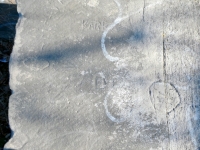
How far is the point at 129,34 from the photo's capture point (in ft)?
4.91

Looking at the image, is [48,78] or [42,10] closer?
[48,78]

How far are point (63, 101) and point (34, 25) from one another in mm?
432

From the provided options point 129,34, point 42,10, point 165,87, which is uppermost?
point 42,10

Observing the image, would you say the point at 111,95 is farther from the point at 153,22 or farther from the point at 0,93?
the point at 0,93

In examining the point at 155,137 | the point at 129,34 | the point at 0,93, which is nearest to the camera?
the point at 155,137

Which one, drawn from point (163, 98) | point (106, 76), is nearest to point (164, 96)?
point (163, 98)

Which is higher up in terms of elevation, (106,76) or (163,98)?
(106,76)

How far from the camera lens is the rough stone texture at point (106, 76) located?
132 centimetres

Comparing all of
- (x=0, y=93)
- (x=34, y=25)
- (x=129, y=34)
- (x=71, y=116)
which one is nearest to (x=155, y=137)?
(x=71, y=116)

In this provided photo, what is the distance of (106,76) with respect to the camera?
1.41 metres

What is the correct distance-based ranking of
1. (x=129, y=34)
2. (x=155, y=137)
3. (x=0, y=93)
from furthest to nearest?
(x=0, y=93)
(x=129, y=34)
(x=155, y=137)

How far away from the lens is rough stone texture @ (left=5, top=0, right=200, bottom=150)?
4.33 feet

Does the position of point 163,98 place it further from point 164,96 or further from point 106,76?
point 106,76

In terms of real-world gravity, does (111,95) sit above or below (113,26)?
below
